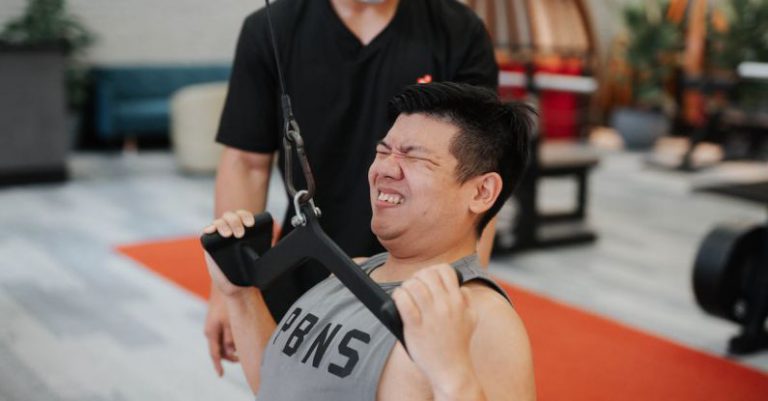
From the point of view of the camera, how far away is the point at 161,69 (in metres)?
8.76

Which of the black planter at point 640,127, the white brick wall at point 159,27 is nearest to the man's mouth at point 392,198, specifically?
the white brick wall at point 159,27

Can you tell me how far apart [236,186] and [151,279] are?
2701 mm

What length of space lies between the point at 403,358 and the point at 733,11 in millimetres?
9104

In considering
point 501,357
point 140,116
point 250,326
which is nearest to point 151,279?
point 250,326

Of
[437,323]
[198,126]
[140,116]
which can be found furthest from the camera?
[140,116]

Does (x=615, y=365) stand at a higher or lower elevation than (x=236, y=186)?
lower

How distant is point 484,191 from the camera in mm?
1248

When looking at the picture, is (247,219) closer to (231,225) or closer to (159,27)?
(231,225)

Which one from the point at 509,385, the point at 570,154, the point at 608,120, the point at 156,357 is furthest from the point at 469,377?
the point at 608,120

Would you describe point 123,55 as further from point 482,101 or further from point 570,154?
point 482,101

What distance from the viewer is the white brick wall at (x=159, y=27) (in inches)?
344

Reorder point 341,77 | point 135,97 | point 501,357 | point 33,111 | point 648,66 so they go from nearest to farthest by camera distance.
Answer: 1. point 501,357
2. point 341,77
3. point 33,111
4. point 135,97
5. point 648,66

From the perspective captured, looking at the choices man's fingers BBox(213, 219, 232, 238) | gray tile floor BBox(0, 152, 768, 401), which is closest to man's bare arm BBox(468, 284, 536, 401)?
man's fingers BBox(213, 219, 232, 238)

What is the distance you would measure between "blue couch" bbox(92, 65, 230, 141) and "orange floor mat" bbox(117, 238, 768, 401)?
4.61m
